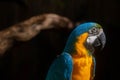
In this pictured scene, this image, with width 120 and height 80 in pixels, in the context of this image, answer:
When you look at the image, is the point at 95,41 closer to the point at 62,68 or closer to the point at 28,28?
the point at 62,68

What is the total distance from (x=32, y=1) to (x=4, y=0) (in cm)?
21

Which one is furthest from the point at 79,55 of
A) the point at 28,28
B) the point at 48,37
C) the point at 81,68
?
the point at 48,37

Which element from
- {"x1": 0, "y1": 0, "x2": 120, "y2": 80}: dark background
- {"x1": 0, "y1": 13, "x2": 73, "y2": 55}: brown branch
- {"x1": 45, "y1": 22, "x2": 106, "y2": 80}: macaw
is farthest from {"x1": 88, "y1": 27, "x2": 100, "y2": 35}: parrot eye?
{"x1": 0, "y1": 0, "x2": 120, "y2": 80}: dark background

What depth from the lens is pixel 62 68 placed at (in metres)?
1.50

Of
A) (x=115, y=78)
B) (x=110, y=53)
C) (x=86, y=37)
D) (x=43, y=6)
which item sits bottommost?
(x=115, y=78)

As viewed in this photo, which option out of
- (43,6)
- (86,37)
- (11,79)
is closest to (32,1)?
(43,6)

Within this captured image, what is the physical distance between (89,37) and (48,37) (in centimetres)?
154

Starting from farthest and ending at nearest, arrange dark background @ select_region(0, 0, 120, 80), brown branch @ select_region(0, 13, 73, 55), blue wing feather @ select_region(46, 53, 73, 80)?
dark background @ select_region(0, 0, 120, 80)
brown branch @ select_region(0, 13, 73, 55)
blue wing feather @ select_region(46, 53, 73, 80)

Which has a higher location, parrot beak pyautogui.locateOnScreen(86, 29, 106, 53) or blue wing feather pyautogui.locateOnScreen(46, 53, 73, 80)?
parrot beak pyautogui.locateOnScreen(86, 29, 106, 53)

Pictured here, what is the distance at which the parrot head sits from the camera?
58.6 inches

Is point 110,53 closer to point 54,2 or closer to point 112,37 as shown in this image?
point 112,37

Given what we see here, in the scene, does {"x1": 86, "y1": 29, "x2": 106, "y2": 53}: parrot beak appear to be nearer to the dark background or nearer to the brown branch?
the brown branch

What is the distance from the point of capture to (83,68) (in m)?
1.49

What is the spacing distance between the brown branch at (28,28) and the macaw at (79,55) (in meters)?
0.86
